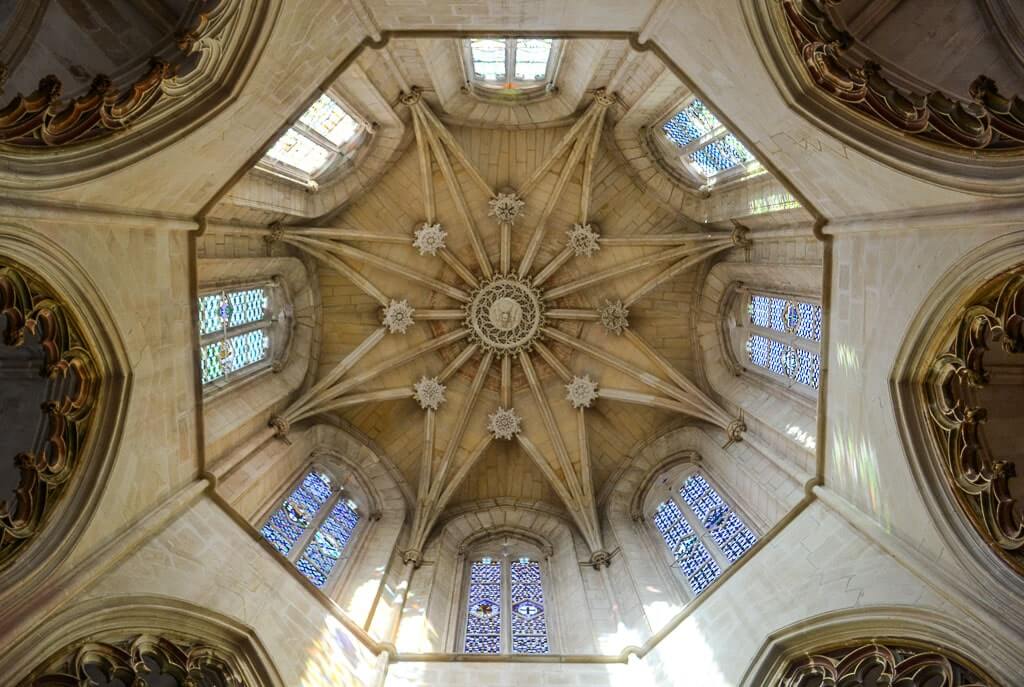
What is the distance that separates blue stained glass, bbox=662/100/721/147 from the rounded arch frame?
919cm

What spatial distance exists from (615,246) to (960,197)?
945 cm

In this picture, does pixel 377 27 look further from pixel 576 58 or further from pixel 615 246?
pixel 615 246

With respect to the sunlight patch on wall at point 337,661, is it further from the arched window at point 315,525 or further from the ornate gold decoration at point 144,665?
the arched window at point 315,525

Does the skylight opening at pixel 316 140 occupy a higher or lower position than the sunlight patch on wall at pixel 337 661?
higher

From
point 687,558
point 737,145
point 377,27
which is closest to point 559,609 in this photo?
point 687,558

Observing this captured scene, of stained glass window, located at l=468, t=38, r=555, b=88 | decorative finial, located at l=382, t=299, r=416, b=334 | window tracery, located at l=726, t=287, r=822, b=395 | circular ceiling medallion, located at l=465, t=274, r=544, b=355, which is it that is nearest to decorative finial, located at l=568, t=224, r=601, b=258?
circular ceiling medallion, located at l=465, t=274, r=544, b=355

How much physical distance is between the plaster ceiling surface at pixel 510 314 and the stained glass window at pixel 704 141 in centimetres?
124

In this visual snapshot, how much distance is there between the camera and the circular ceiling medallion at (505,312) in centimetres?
1605

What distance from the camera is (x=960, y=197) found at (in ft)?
19.9

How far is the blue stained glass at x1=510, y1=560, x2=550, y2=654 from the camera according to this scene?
441 inches

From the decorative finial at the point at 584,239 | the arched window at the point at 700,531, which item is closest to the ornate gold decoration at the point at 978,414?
the arched window at the point at 700,531

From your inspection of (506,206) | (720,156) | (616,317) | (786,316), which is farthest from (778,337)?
(506,206)

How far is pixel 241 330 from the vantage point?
12547mm

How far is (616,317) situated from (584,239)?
5.63ft
